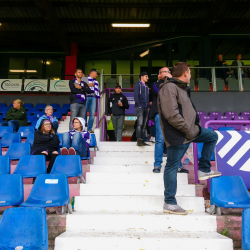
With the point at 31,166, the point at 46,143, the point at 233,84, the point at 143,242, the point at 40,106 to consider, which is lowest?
the point at 143,242

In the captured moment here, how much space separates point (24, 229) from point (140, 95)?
8.99ft

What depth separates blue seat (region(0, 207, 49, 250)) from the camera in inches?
68.3

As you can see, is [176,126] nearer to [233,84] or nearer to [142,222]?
[142,222]

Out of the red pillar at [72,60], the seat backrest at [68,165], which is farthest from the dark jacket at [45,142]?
the red pillar at [72,60]

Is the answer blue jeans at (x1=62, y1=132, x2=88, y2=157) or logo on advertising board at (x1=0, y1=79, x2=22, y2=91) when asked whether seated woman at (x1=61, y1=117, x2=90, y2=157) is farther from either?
logo on advertising board at (x1=0, y1=79, x2=22, y2=91)

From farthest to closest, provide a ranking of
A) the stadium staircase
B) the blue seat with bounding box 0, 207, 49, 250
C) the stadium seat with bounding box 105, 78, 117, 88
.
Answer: the stadium seat with bounding box 105, 78, 117, 88 → the stadium staircase → the blue seat with bounding box 0, 207, 49, 250

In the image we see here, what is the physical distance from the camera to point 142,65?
39.6ft

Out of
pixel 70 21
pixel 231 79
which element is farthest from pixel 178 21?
pixel 70 21

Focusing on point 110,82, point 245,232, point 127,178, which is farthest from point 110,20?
point 245,232

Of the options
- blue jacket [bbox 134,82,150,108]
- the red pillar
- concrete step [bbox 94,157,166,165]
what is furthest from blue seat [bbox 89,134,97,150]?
the red pillar

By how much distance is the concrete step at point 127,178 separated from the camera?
2895mm

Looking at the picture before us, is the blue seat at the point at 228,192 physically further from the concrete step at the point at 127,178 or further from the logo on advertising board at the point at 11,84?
the logo on advertising board at the point at 11,84

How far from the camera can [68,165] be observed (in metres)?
2.96

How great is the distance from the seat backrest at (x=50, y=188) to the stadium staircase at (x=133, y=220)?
7.6 inches
